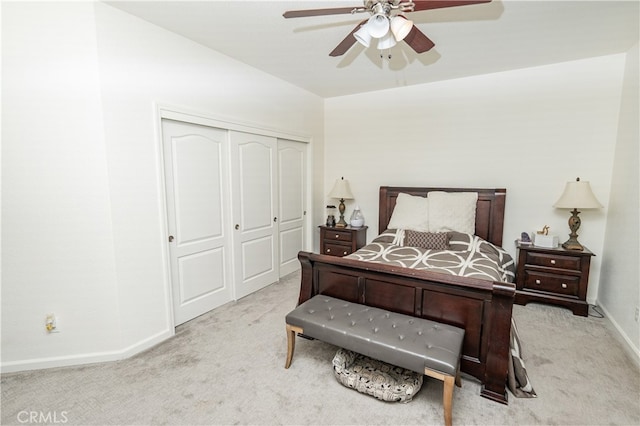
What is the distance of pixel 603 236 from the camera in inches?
122

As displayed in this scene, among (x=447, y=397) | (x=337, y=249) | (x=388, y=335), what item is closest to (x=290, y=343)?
(x=388, y=335)

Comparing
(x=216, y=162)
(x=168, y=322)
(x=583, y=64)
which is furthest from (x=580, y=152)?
(x=168, y=322)

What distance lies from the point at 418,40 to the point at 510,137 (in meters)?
2.19

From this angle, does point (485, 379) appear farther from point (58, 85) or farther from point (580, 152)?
point (58, 85)

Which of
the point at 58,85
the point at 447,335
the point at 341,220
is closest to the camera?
the point at 447,335

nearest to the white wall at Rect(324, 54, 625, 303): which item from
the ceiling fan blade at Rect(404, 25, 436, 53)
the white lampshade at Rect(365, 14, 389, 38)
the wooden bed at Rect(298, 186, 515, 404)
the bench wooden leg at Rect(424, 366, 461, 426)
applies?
the ceiling fan blade at Rect(404, 25, 436, 53)

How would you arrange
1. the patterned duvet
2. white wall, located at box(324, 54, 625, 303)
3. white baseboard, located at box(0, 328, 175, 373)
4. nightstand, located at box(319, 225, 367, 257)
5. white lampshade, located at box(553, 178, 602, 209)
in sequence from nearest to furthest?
white baseboard, located at box(0, 328, 175, 373)
the patterned duvet
white lampshade, located at box(553, 178, 602, 209)
white wall, located at box(324, 54, 625, 303)
nightstand, located at box(319, 225, 367, 257)

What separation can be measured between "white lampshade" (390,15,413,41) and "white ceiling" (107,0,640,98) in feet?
2.11

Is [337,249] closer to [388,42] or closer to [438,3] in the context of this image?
[388,42]

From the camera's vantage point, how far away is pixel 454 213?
11.0ft

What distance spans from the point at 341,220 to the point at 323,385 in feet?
8.42

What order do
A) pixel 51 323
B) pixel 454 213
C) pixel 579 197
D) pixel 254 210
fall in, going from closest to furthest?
pixel 51 323, pixel 579 197, pixel 454 213, pixel 254 210

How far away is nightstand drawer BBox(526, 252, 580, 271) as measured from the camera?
9.65 ft

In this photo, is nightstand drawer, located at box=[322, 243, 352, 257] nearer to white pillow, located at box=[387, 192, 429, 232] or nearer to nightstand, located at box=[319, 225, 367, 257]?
nightstand, located at box=[319, 225, 367, 257]
